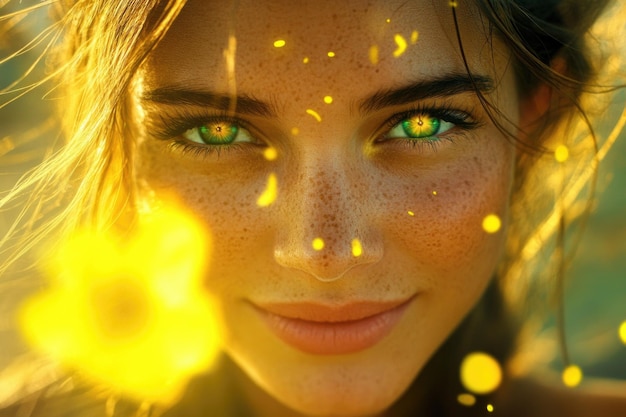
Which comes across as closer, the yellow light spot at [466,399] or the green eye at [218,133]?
the green eye at [218,133]

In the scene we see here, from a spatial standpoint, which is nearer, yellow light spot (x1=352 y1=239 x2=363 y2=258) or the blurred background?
yellow light spot (x1=352 y1=239 x2=363 y2=258)

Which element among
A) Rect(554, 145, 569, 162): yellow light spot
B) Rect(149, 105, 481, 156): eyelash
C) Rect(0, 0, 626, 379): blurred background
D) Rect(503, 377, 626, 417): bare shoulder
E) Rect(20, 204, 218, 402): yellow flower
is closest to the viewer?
Rect(149, 105, 481, 156): eyelash

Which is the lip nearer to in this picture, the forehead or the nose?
the nose

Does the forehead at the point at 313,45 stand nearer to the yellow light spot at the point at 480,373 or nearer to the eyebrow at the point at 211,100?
the eyebrow at the point at 211,100

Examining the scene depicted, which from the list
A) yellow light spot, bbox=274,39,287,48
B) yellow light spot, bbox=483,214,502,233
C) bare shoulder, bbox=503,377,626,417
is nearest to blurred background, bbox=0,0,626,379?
bare shoulder, bbox=503,377,626,417

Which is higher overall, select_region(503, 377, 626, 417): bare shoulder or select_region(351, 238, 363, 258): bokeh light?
select_region(503, 377, 626, 417): bare shoulder

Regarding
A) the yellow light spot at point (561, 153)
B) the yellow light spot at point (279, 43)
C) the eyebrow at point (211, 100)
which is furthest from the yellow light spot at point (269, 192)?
the yellow light spot at point (561, 153)
